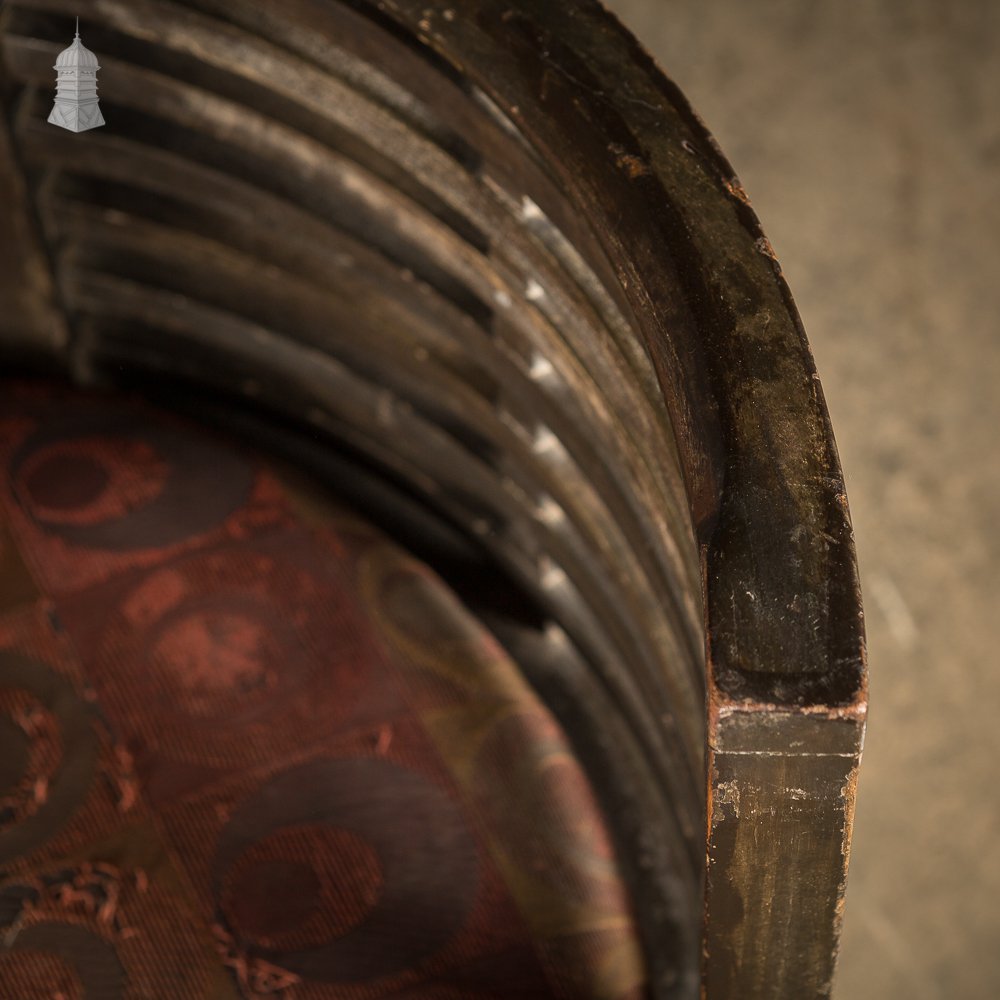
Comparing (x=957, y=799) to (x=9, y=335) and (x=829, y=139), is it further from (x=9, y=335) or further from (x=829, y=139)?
(x=9, y=335)

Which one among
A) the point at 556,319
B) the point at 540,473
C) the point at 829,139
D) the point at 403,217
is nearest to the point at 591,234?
the point at 556,319

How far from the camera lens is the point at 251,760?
1604mm

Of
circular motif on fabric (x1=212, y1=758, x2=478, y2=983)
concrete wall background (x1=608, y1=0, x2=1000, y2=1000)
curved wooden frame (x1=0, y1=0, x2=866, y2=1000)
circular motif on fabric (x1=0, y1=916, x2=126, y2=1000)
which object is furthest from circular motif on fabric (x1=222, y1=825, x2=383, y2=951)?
concrete wall background (x1=608, y1=0, x2=1000, y2=1000)

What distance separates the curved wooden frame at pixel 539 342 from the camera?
0.69 meters

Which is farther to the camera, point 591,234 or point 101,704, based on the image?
point 101,704

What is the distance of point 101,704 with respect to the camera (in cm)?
161

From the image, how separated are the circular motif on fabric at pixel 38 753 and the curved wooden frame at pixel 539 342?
1.64ft

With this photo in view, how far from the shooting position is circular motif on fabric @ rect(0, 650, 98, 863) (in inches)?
59.7

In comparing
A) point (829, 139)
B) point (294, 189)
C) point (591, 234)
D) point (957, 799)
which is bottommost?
point (957, 799)

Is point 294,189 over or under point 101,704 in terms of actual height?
over

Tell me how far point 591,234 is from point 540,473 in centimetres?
60

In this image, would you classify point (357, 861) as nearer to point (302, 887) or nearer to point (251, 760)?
point (302, 887)

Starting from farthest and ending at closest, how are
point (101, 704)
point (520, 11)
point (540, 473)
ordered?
point (101, 704)
point (540, 473)
point (520, 11)

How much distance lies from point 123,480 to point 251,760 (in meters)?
0.45
